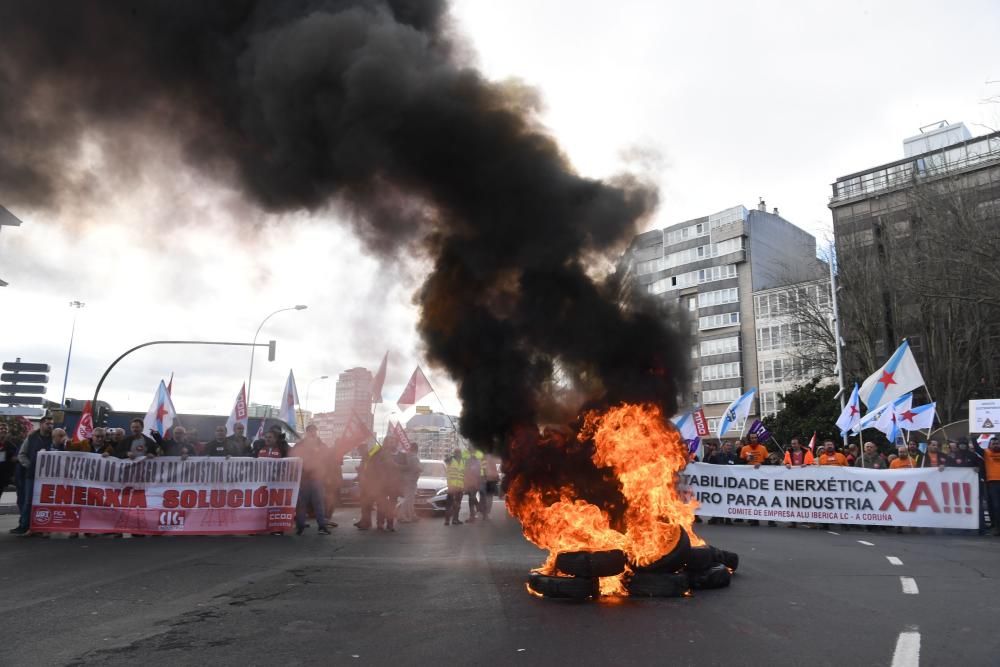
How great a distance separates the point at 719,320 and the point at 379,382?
62584mm

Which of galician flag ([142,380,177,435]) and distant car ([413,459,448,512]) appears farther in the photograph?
galician flag ([142,380,177,435])

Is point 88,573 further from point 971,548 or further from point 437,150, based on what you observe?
point 971,548

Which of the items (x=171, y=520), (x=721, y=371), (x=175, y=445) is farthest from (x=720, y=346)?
(x=171, y=520)

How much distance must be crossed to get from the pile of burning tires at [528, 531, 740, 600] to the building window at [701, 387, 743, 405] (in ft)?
203

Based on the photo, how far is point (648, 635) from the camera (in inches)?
197

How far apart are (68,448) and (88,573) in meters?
5.24

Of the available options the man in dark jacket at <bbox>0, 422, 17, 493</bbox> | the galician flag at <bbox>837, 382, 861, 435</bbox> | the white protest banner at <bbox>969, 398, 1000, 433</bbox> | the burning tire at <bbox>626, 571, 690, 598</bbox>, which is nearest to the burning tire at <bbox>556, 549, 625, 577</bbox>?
the burning tire at <bbox>626, 571, 690, 598</bbox>

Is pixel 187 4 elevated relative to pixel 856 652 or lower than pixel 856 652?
elevated

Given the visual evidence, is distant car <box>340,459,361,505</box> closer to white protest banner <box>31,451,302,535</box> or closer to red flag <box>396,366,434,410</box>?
red flag <box>396,366,434,410</box>

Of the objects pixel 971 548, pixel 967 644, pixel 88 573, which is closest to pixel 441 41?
pixel 88 573

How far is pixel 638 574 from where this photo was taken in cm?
654

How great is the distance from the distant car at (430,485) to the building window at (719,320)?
52.6m

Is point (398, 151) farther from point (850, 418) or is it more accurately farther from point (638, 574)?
point (850, 418)

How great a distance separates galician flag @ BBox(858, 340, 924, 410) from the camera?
56.7ft
